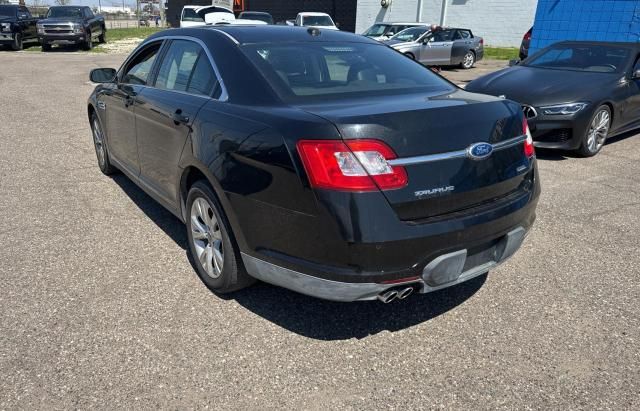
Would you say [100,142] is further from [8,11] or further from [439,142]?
[8,11]

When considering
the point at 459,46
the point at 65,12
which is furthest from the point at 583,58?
the point at 65,12

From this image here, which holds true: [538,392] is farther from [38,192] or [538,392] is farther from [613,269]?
[38,192]

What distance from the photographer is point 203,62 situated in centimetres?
335

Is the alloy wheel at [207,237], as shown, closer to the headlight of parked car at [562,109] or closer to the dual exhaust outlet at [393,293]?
the dual exhaust outlet at [393,293]

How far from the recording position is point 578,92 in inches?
252

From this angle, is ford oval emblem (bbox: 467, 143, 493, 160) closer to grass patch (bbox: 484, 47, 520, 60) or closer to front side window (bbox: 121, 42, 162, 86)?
front side window (bbox: 121, 42, 162, 86)

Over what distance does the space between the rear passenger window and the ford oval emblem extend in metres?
1.60

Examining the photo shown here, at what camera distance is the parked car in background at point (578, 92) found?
6.26 m

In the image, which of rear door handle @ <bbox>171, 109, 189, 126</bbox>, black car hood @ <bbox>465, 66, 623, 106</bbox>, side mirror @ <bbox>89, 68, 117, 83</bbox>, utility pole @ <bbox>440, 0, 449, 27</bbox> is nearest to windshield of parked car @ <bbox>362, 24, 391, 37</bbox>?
utility pole @ <bbox>440, 0, 449, 27</bbox>

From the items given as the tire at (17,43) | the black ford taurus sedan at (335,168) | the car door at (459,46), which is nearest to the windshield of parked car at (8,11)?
the tire at (17,43)

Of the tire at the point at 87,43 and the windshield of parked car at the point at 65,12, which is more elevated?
the windshield of parked car at the point at 65,12

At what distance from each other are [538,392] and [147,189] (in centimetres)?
312

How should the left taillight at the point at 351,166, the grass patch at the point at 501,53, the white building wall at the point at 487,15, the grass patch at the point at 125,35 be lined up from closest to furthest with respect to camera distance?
the left taillight at the point at 351,166, the grass patch at the point at 501,53, the white building wall at the point at 487,15, the grass patch at the point at 125,35

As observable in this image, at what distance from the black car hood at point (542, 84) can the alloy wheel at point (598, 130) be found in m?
0.35
